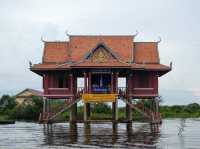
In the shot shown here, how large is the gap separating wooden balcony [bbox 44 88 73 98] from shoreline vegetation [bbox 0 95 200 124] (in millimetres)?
12076

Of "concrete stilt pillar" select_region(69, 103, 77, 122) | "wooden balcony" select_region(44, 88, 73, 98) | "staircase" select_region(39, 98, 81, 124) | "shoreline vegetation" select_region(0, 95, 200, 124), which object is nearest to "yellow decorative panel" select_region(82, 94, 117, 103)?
"staircase" select_region(39, 98, 81, 124)

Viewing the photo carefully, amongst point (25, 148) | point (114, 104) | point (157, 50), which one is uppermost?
point (157, 50)

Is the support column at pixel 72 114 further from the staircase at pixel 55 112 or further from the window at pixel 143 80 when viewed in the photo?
the window at pixel 143 80

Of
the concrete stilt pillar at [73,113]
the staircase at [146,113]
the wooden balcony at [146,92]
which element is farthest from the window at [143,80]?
the concrete stilt pillar at [73,113]

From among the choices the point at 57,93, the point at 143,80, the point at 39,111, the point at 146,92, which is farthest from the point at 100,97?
the point at 39,111

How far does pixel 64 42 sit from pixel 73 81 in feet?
13.5

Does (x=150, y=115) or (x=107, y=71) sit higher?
(x=107, y=71)

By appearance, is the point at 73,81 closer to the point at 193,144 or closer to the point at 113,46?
the point at 113,46

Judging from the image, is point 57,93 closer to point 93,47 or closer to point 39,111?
point 93,47

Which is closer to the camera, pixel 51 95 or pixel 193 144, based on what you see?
Result: pixel 193 144

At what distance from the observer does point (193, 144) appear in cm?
3516

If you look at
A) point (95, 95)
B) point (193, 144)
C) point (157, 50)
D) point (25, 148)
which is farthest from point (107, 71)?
point (25, 148)

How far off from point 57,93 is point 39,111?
30.3 metres

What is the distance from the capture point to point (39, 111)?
8150 centimetres
